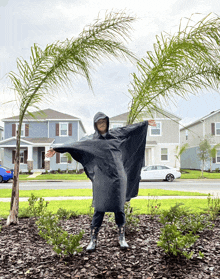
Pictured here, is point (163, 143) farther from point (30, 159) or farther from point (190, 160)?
point (30, 159)

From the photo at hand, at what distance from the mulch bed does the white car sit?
13.6 m

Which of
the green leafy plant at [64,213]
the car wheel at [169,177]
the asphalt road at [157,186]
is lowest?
the asphalt road at [157,186]

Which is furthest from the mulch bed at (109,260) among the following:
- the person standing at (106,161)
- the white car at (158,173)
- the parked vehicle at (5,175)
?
the parked vehicle at (5,175)

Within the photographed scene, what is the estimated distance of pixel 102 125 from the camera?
12.3ft

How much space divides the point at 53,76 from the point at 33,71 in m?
0.41

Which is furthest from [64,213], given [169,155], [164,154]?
[169,155]

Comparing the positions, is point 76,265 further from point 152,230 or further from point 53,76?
point 53,76

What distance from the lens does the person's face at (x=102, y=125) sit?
3.73m

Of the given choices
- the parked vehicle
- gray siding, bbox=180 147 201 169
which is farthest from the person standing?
gray siding, bbox=180 147 201 169

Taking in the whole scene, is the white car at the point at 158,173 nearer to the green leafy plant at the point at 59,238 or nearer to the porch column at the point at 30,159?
the porch column at the point at 30,159

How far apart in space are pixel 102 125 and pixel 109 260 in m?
1.86

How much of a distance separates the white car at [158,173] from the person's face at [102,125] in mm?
14769

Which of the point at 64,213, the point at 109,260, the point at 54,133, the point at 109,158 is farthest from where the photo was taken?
the point at 54,133

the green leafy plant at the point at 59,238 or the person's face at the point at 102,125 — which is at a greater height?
the person's face at the point at 102,125
